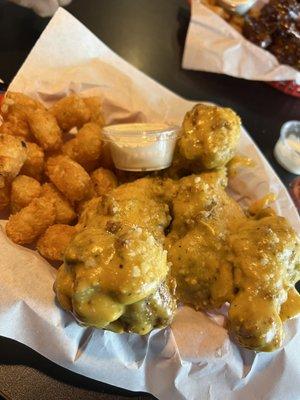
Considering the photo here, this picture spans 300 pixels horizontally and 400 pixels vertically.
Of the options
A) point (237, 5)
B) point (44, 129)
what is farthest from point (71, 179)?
point (237, 5)

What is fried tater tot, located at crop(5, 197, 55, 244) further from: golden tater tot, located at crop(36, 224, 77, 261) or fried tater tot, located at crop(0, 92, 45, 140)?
fried tater tot, located at crop(0, 92, 45, 140)

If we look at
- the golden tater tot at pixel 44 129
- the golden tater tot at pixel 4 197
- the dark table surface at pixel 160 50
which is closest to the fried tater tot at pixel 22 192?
the golden tater tot at pixel 4 197

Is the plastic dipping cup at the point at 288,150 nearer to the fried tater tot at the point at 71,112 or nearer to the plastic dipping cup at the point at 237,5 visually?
the plastic dipping cup at the point at 237,5

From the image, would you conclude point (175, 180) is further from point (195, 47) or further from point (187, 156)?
point (195, 47)

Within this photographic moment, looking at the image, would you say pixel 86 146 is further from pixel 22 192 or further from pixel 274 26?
pixel 274 26

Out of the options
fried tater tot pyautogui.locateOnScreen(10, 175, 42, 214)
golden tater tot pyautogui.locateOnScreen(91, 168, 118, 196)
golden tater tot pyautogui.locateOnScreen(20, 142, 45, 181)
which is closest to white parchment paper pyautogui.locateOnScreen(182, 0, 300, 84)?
golden tater tot pyautogui.locateOnScreen(91, 168, 118, 196)
